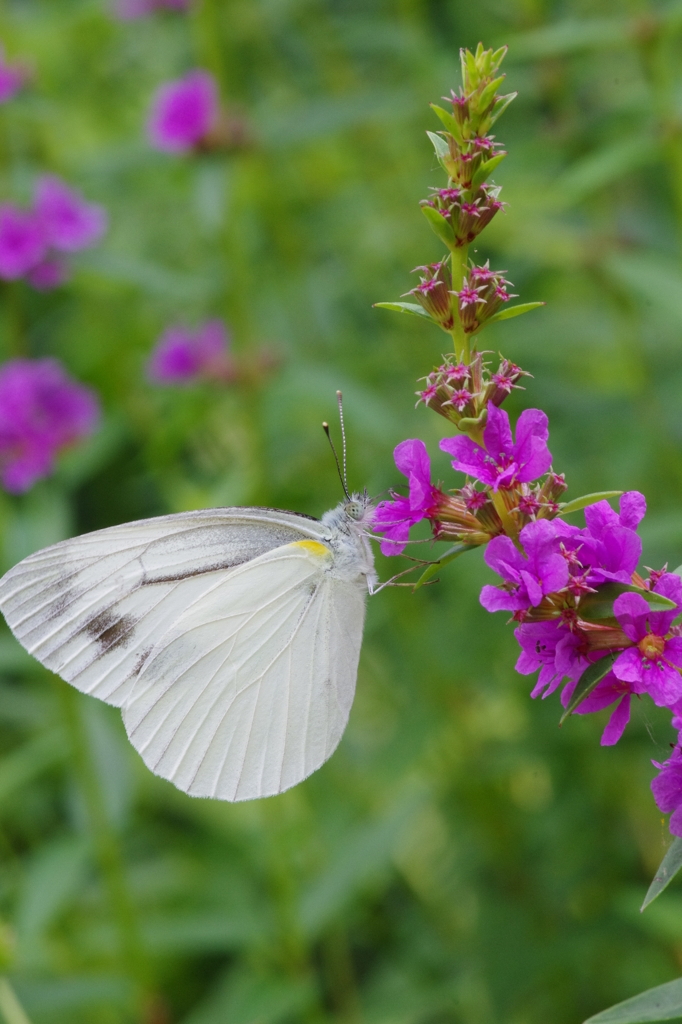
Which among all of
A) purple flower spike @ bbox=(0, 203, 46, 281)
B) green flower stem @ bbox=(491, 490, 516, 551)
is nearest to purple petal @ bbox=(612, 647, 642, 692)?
green flower stem @ bbox=(491, 490, 516, 551)

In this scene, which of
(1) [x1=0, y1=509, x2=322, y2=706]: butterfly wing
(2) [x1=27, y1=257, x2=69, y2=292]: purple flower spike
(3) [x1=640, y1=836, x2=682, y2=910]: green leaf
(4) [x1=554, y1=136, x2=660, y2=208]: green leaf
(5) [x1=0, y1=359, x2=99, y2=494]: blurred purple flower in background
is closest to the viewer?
(3) [x1=640, y1=836, x2=682, y2=910]: green leaf

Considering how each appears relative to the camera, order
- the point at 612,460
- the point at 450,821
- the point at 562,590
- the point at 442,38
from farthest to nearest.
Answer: the point at 442,38, the point at 450,821, the point at 612,460, the point at 562,590

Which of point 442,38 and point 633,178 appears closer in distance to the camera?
point 442,38

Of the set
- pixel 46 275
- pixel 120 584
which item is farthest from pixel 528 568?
pixel 46 275

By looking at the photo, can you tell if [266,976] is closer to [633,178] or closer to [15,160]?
[15,160]

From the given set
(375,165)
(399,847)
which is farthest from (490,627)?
(375,165)

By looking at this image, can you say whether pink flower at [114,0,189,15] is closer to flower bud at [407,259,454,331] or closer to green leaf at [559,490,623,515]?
flower bud at [407,259,454,331]
